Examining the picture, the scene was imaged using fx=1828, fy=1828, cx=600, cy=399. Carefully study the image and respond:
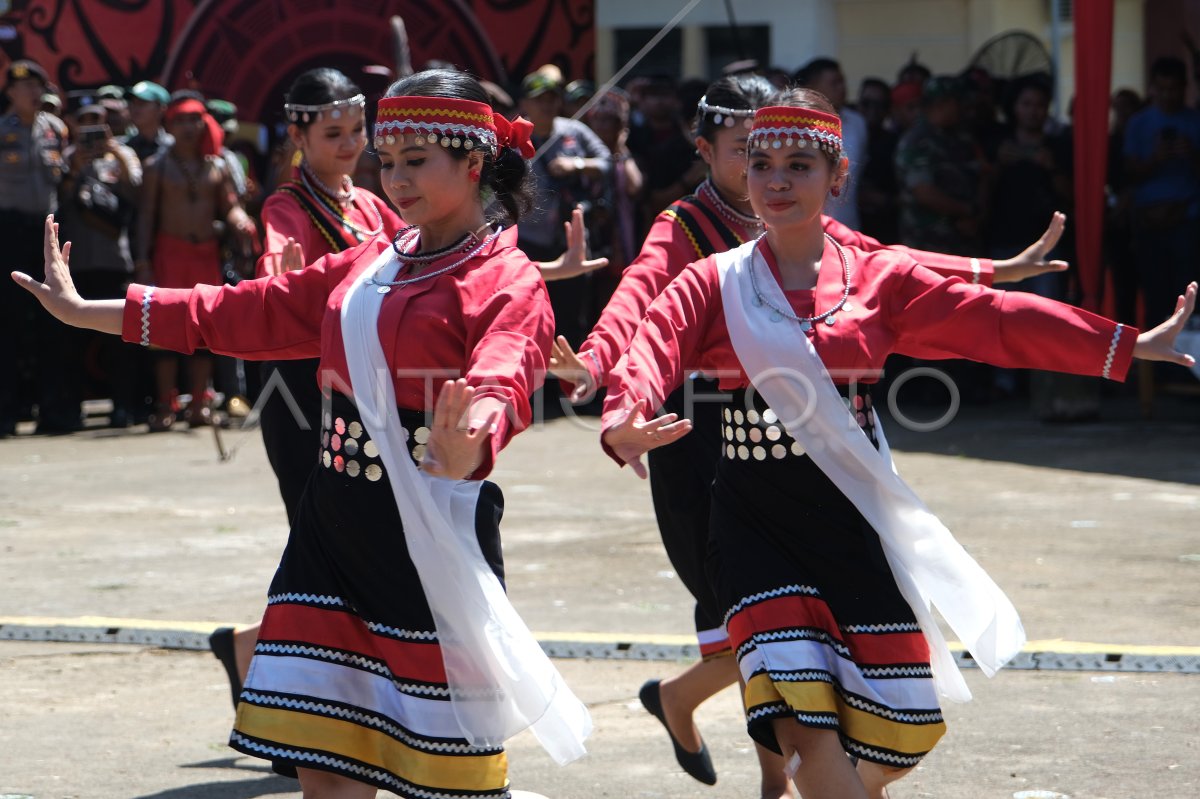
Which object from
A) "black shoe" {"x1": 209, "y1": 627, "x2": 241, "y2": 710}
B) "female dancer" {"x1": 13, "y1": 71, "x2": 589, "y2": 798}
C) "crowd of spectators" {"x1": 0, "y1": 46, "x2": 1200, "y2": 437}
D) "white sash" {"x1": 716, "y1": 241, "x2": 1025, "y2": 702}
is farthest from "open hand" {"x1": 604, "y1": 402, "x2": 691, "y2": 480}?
"crowd of spectators" {"x1": 0, "y1": 46, "x2": 1200, "y2": 437}

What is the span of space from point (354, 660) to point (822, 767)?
1.01 metres

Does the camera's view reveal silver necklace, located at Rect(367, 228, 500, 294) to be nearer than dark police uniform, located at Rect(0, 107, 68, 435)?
Yes

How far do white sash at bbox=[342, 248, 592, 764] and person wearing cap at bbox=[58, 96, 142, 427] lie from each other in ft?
29.5

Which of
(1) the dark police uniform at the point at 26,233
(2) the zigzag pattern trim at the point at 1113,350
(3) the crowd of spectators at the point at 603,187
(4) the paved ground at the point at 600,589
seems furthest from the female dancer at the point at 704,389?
(1) the dark police uniform at the point at 26,233

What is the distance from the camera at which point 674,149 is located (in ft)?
42.8

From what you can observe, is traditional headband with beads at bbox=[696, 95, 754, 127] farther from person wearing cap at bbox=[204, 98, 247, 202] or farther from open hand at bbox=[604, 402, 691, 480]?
person wearing cap at bbox=[204, 98, 247, 202]

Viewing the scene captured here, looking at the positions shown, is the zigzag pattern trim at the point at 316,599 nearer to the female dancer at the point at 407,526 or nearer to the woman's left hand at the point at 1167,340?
the female dancer at the point at 407,526

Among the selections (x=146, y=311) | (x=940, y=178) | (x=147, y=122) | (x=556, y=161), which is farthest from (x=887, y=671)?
(x=147, y=122)

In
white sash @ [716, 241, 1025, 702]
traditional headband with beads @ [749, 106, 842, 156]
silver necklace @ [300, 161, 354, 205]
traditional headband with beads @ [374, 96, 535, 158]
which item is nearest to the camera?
traditional headband with beads @ [374, 96, 535, 158]

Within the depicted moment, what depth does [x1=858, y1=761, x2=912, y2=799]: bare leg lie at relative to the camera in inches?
158

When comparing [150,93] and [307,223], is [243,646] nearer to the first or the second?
[307,223]

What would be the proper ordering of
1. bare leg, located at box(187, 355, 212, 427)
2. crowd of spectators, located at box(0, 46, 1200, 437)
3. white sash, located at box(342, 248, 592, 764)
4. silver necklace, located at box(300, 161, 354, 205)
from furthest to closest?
bare leg, located at box(187, 355, 212, 427) → crowd of spectators, located at box(0, 46, 1200, 437) → silver necklace, located at box(300, 161, 354, 205) → white sash, located at box(342, 248, 592, 764)

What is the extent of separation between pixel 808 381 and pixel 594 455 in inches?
293

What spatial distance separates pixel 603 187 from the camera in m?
12.8
